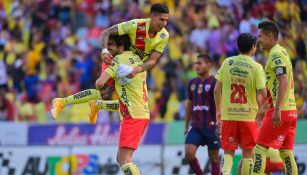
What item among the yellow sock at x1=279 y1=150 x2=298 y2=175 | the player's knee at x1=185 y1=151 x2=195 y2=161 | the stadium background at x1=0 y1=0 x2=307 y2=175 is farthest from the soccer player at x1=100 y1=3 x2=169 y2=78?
the stadium background at x1=0 y1=0 x2=307 y2=175

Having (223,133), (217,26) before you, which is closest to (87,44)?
(217,26)

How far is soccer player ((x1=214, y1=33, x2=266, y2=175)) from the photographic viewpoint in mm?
13711

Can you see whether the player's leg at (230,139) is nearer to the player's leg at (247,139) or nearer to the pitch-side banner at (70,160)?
the player's leg at (247,139)

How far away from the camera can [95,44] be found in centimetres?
2625

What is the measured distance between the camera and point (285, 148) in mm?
13336

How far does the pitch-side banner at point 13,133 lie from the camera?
75.3 ft

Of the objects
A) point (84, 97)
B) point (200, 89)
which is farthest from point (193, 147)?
→ point (84, 97)

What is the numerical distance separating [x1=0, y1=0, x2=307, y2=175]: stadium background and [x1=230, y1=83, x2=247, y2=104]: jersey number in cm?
472

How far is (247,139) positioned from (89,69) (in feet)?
38.8

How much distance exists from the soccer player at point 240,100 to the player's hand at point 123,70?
5.51 feet

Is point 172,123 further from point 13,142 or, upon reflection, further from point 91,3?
point 91,3

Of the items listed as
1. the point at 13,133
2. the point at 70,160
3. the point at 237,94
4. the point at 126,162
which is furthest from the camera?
the point at 13,133

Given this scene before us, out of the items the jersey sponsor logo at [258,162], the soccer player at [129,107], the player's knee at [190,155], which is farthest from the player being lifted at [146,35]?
the player's knee at [190,155]

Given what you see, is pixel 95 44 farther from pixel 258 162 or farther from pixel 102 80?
pixel 258 162
